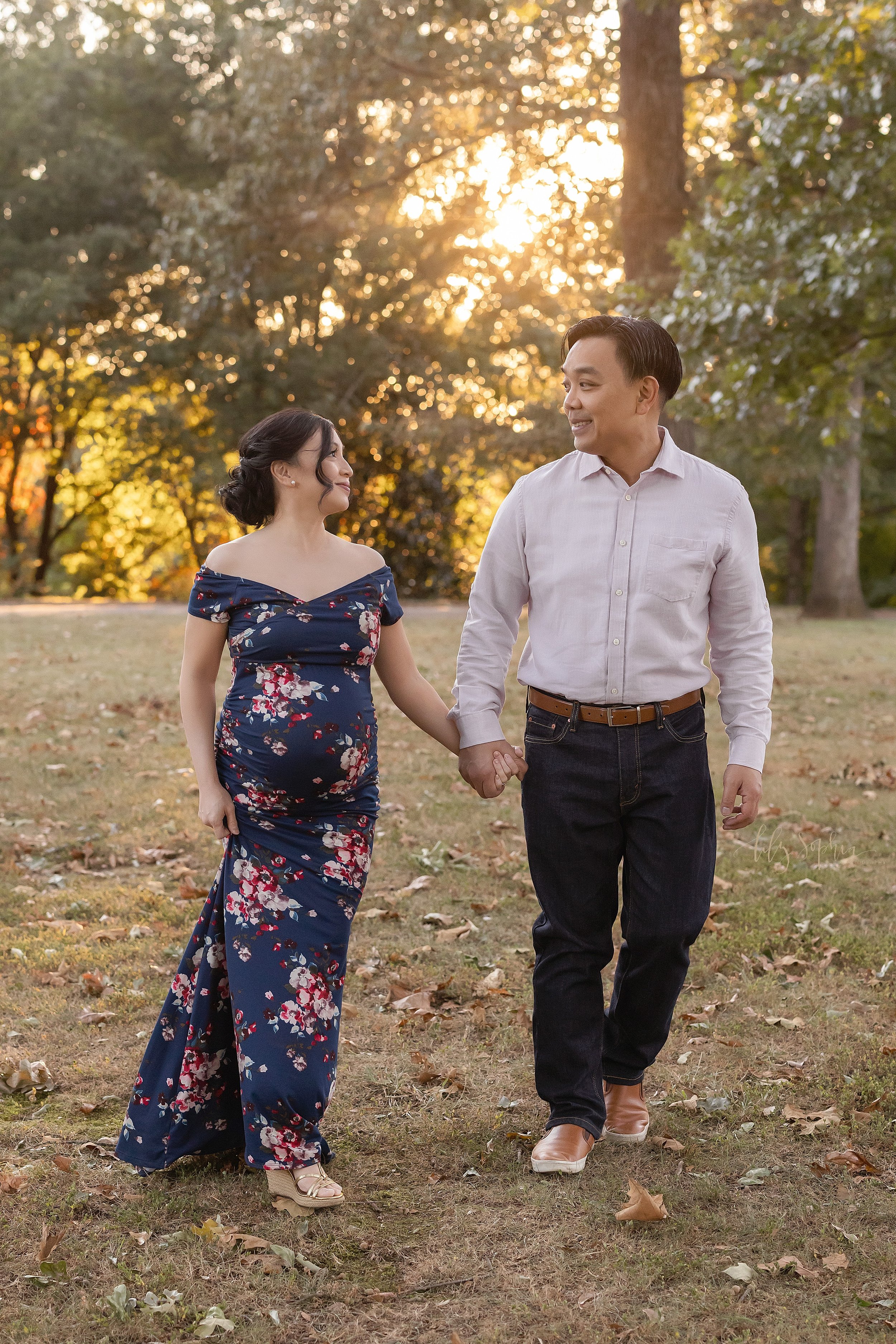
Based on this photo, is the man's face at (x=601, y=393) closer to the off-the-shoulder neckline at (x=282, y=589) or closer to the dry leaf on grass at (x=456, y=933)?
the off-the-shoulder neckline at (x=282, y=589)

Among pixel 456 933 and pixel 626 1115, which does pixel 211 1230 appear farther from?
pixel 456 933

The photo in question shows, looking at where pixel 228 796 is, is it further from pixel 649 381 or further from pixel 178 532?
pixel 178 532

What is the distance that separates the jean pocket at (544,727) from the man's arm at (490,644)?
0.27 ft

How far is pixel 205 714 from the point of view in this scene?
346 cm

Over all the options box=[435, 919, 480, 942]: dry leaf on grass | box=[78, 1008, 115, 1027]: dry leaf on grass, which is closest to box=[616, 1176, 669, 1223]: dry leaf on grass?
box=[78, 1008, 115, 1027]: dry leaf on grass

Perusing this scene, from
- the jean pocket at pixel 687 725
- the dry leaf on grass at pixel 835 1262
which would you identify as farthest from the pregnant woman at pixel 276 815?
the dry leaf on grass at pixel 835 1262

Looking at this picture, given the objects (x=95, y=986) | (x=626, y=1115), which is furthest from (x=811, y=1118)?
(x=95, y=986)

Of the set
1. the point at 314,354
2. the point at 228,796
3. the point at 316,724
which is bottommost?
the point at 228,796

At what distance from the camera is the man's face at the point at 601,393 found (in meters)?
3.33

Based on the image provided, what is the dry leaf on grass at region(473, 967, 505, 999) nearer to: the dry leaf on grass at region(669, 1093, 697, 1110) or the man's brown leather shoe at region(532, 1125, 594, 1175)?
the dry leaf on grass at region(669, 1093, 697, 1110)

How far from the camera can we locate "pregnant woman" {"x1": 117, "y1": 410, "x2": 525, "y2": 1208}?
10.8ft

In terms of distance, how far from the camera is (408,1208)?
337 cm

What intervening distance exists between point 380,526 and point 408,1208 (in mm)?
26087

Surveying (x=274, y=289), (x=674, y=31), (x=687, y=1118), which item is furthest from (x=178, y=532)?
(x=687, y=1118)
